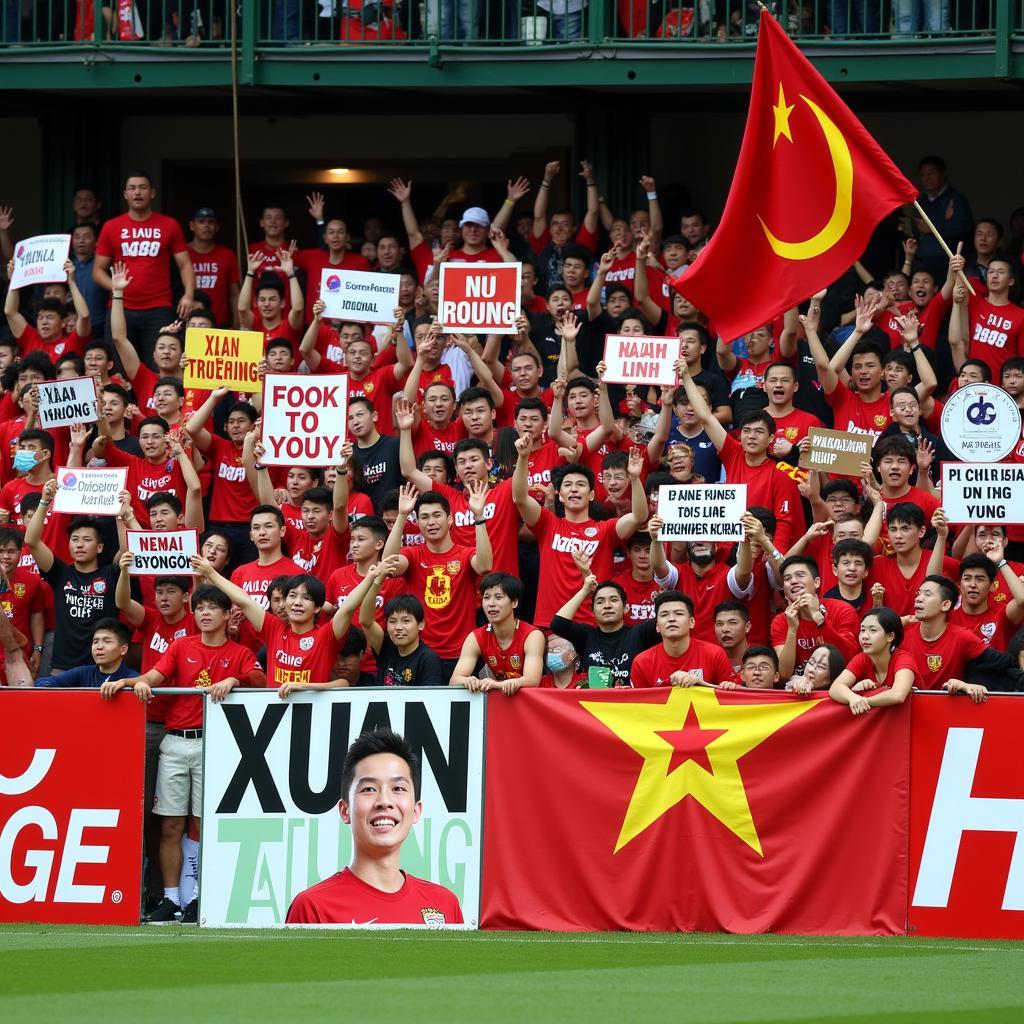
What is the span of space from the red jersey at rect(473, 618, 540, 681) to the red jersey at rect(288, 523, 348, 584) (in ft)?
6.26

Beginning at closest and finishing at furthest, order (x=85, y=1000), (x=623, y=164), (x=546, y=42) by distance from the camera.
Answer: (x=85, y=1000)
(x=546, y=42)
(x=623, y=164)

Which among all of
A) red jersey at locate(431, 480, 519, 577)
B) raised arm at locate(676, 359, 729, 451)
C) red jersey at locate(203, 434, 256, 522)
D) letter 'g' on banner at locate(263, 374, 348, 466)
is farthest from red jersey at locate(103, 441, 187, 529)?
raised arm at locate(676, 359, 729, 451)

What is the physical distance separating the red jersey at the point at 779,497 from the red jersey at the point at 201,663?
11.1 ft

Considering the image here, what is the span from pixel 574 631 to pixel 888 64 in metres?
6.73

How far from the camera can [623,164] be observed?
67.4ft

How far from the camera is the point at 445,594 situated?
14.5m

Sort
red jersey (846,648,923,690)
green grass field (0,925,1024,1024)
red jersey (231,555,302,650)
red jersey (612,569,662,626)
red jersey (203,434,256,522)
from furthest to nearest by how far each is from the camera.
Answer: red jersey (203,434,256,522)
red jersey (231,555,302,650)
red jersey (612,569,662,626)
red jersey (846,648,923,690)
green grass field (0,925,1024,1024)

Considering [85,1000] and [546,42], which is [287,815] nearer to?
[85,1000]

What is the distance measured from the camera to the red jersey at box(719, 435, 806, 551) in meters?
14.6

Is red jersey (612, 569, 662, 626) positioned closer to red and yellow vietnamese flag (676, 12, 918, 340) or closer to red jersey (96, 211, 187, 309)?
red and yellow vietnamese flag (676, 12, 918, 340)

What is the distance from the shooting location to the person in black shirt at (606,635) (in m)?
13.7

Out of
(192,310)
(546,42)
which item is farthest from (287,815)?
(546,42)

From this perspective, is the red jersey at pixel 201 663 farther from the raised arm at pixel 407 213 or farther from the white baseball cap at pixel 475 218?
the raised arm at pixel 407 213

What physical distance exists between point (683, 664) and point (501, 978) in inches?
176
